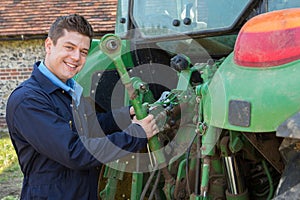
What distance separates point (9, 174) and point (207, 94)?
491 cm

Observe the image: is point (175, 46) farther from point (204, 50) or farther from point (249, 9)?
point (249, 9)

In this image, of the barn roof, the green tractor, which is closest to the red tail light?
the green tractor

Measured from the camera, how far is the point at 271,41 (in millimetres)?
1844

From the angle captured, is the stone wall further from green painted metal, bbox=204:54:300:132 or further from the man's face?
green painted metal, bbox=204:54:300:132

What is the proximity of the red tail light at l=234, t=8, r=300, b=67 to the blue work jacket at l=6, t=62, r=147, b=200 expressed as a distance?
0.74m

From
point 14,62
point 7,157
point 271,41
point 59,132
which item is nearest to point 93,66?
point 59,132

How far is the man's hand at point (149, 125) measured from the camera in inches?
96.8

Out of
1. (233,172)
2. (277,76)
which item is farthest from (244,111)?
(233,172)

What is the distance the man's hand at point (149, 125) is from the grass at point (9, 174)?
121 inches

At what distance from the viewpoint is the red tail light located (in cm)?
182

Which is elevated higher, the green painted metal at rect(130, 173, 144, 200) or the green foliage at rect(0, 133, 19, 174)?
the green painted metal at rect(130, 173, 144, 200)

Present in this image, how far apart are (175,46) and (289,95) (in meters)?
1.52

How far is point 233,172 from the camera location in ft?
7.82

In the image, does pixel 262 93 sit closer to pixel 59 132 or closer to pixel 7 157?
pixel 59 132
